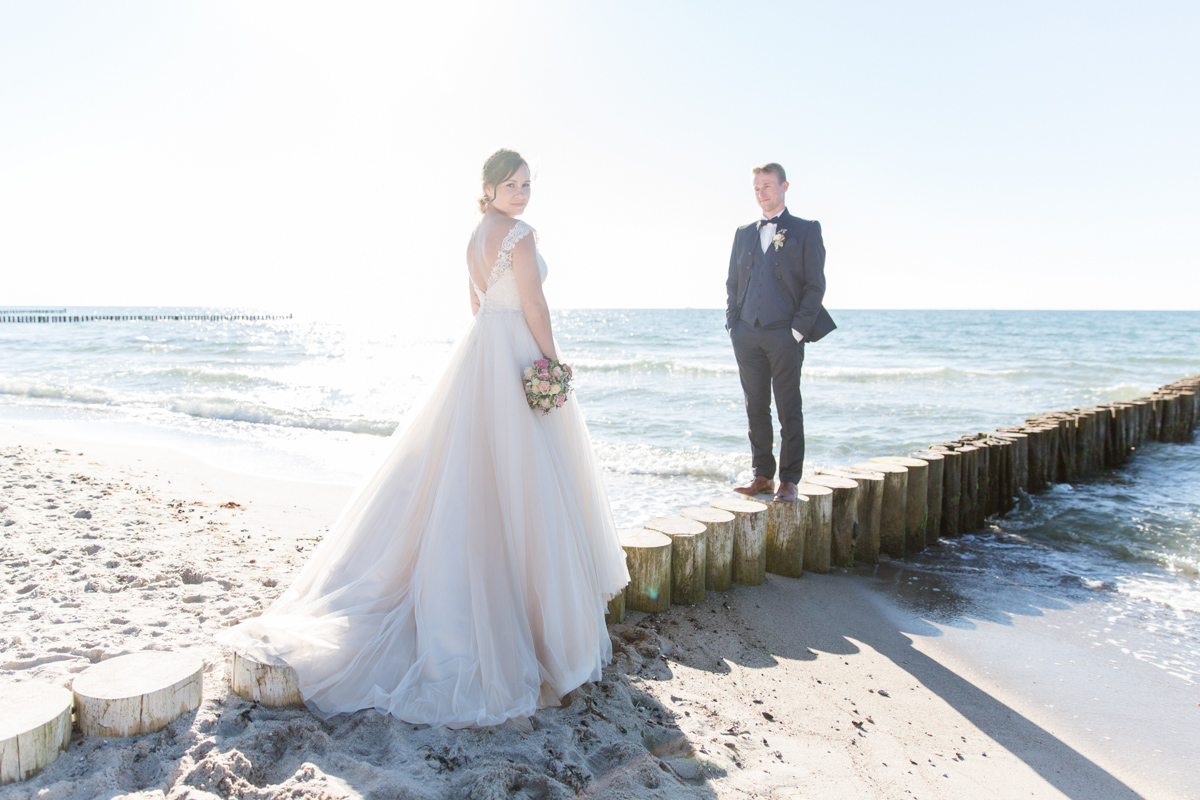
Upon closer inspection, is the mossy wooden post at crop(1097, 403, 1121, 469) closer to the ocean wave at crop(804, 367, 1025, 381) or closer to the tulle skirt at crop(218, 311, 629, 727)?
the tulle skirt at crop(218, 311, 629, 727)

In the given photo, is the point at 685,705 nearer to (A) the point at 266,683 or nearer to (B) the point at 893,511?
(A) the point at 266,683

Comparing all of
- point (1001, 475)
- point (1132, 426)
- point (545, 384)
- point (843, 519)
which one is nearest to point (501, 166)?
point (545, 384)

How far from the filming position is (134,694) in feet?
8.28

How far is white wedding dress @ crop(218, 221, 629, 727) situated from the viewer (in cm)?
286

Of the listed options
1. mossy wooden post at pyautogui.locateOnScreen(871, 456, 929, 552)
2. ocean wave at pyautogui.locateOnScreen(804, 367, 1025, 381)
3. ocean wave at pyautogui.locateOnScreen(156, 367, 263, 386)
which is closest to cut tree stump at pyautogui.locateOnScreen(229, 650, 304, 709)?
mossy wooden post at pyautogui.locateOnScreen(871, 456, 929, 552)

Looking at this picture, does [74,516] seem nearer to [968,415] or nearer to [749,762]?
[749,762]

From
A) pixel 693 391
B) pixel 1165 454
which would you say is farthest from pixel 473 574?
pixel 693 391

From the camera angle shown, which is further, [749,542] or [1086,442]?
[1086,442]

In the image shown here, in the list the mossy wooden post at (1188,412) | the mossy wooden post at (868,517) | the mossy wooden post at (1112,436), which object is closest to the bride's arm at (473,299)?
the mossy wooden post at (868,517)

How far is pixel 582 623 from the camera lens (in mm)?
3164

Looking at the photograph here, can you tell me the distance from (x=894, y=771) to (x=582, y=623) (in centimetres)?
149

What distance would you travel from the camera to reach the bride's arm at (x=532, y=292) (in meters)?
3.36

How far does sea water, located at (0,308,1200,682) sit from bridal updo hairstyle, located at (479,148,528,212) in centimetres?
106

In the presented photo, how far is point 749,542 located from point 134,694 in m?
3.71
